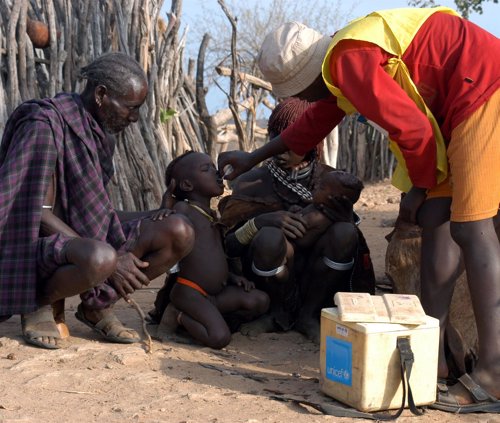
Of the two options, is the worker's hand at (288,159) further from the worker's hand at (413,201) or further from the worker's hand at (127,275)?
the worker's hand at (413,201)

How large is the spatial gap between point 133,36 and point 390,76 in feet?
12.4

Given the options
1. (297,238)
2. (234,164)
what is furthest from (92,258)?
(297,238)

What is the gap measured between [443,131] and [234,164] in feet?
4.22

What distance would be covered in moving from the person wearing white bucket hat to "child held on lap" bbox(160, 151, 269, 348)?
98 cm

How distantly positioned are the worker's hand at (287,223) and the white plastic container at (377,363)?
3.76 ft

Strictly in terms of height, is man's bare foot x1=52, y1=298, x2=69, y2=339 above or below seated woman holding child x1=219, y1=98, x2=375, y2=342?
below

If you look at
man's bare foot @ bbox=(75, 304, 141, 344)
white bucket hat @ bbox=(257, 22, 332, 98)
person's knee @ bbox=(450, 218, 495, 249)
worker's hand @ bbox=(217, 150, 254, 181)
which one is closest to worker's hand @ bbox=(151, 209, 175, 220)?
worker's hand @ bbox=(217, 150, 254, 181)

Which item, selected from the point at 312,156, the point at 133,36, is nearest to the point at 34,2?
the point at 133,36

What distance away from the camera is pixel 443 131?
328 cm

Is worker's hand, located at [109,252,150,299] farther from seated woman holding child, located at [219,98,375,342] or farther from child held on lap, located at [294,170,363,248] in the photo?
child held on lap, located at [294,170,363,248]

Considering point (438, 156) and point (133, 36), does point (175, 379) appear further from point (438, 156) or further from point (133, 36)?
point (133, 36)

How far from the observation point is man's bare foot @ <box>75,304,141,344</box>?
3898 mm

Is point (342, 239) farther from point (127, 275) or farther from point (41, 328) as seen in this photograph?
point (41, 328)

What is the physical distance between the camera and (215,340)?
3.90 m
